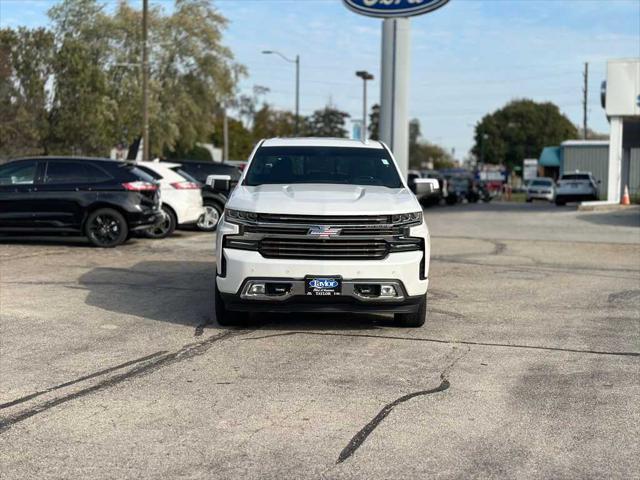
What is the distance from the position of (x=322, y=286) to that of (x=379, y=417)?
231cm

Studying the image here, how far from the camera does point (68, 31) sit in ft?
144

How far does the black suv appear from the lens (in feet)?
51.2

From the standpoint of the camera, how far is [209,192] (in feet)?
67.6

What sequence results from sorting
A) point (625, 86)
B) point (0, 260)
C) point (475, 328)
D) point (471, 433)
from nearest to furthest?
point (471, 433) → point (475, 328) → point (0, 260) → point (625, 86)

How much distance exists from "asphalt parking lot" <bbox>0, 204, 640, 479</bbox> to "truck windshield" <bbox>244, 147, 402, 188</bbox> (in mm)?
1454

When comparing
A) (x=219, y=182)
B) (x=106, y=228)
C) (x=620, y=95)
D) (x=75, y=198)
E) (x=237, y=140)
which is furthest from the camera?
(x=237, y=140)

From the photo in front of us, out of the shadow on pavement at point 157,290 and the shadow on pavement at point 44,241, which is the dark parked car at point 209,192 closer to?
the shadow on pavement at point 44,241

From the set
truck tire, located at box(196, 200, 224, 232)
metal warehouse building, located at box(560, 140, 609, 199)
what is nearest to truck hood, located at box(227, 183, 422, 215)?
truck tire, located at box(196, 200, 224, 232)

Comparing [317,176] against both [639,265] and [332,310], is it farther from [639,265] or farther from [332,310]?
[639,265]

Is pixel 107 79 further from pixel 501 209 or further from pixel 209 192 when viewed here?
pixel 209 192

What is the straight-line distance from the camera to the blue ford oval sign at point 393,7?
22.6 m

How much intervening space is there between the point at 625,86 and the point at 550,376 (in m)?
27.9

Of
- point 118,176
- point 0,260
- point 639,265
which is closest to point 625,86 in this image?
point 639,265

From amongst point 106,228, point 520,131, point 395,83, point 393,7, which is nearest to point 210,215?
point 106,228
